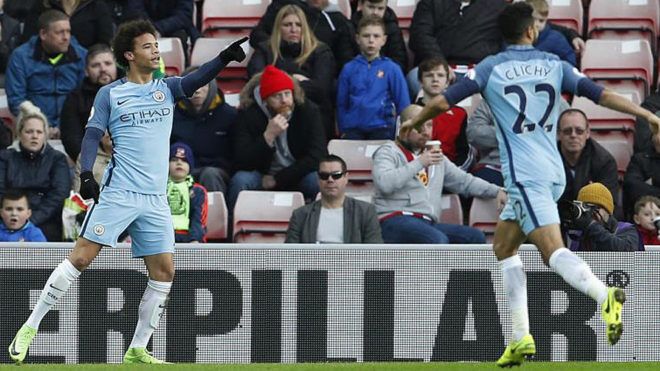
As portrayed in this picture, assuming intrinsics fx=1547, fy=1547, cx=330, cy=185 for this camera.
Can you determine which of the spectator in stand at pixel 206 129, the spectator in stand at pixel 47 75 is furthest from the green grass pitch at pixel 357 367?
the spectator in stand at pixel 47 75

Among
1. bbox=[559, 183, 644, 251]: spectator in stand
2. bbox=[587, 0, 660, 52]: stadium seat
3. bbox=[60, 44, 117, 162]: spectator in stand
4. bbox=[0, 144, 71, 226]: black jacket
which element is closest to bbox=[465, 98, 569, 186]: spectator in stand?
bbox=[559, 183, 644, 251]: spectator in stand

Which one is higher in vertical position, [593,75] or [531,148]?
[593,75]

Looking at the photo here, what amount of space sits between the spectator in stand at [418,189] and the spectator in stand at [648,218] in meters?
1.14

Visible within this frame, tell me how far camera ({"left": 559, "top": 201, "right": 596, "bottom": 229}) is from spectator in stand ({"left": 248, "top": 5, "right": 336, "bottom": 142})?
3.26 metres

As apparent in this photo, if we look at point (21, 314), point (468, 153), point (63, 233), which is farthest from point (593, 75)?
point (21, 314)

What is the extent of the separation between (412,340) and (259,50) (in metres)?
4.58

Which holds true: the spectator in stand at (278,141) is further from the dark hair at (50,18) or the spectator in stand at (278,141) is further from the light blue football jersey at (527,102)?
the light blue football jersey at (527,102)

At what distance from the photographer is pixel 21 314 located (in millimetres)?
11125

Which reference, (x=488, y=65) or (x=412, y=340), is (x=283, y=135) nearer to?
(x=412, y=340)

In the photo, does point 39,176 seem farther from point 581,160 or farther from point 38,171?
point 581,160

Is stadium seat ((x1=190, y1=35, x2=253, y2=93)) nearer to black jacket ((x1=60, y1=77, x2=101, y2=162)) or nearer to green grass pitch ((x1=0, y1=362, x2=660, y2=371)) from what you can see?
black jacket ((x1=60, y1=77, x2=101, y2=162))

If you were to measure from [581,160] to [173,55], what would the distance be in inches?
174

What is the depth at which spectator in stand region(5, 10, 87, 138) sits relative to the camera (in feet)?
47.3

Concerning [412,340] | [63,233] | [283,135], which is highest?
[283,135]
